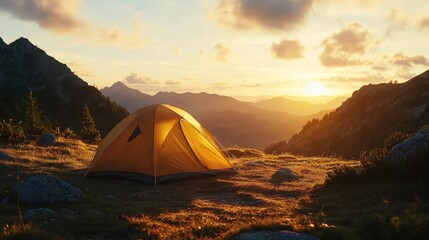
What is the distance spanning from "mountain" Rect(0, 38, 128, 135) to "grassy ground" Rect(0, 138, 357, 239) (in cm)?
11004

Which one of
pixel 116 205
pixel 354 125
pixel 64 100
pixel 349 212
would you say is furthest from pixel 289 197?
pixel 64 100

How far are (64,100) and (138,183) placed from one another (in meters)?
140

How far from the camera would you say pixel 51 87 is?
154750 millimetres

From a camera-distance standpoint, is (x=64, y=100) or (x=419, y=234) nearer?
(x=419, y=234)

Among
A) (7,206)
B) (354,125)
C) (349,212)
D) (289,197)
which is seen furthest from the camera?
(354,125)

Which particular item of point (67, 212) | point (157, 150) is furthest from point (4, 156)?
point (67, 212)

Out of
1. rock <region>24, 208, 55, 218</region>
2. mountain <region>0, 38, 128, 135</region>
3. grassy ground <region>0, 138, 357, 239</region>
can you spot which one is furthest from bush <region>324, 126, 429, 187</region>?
mountain <region>0, 38, 128, 135</region>

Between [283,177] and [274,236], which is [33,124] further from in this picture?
[274,236]

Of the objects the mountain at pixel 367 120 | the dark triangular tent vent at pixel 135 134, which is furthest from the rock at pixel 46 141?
the mountain at pixel 367 120

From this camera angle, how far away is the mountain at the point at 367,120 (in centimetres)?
4084

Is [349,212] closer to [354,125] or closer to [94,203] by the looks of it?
[94,203]

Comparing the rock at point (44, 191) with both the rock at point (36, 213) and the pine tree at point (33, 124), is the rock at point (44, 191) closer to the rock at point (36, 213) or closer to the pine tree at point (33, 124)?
the rock at point (36, 213)

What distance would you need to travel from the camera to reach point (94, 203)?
11.9 m

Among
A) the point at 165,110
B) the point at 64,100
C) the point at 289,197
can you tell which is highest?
the point at 64,100
